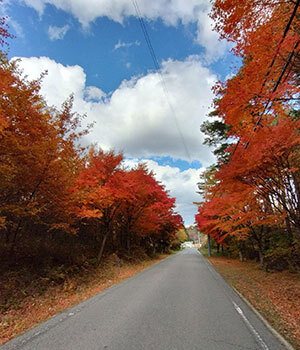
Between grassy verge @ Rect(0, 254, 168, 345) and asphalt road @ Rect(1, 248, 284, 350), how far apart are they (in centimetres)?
60

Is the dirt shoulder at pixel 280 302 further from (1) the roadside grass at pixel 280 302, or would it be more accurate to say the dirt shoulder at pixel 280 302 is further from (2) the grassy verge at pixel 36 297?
(2) the grassy verge at pixel 36 297

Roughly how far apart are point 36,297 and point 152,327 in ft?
15.1

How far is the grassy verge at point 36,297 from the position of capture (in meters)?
4.89

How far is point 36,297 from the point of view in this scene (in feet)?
22.0

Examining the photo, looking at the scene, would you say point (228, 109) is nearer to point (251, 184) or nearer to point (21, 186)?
point (251, 184)

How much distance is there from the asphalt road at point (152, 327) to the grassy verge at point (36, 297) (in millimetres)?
595

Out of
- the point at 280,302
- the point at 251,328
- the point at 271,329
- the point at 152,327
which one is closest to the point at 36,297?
the point at 152,327

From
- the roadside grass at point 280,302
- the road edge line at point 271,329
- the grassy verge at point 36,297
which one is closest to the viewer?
the road edge line at point 271,329

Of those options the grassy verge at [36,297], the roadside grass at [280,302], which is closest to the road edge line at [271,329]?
the roadside grass at [280,302]

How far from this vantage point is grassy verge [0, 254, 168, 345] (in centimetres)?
489

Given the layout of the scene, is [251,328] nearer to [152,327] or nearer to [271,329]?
[271,329]

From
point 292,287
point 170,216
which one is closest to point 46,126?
point 292,287

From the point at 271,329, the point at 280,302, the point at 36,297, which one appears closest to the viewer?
the point at 271,329

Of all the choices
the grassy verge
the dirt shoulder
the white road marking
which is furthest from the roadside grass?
the grassy verge
